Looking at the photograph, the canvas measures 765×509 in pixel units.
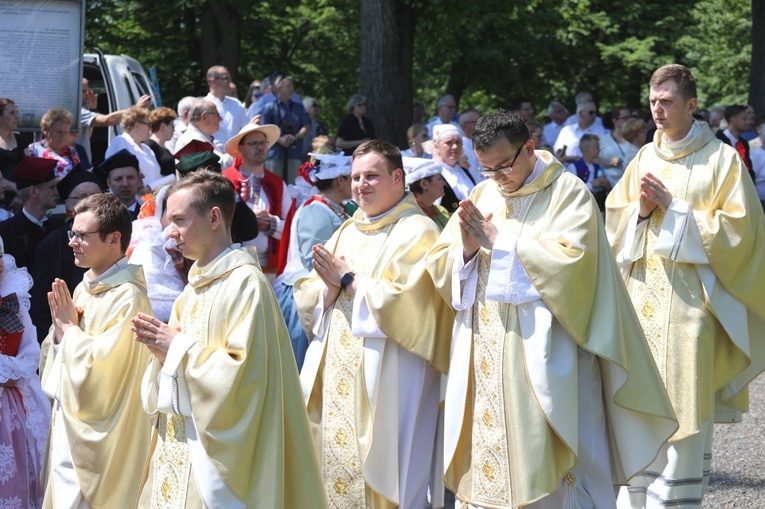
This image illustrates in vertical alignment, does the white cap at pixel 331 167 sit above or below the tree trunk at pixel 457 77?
above

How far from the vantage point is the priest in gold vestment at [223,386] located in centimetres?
451

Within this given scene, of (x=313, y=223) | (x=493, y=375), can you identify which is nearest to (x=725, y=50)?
(x=313, y=223)

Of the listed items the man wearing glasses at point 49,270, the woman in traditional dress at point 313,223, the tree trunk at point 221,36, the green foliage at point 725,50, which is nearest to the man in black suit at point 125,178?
the man wearing glasses at point 49,270

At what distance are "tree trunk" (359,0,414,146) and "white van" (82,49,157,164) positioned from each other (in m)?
2.99

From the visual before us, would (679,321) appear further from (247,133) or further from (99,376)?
(247,133)

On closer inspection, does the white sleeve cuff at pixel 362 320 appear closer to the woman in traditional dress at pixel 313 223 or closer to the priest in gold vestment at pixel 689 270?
the woman in traditional dress at pixel 313 223

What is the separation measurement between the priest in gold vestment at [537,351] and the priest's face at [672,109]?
1170 mm

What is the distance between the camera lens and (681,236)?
6.14m

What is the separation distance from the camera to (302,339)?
7.14 metres

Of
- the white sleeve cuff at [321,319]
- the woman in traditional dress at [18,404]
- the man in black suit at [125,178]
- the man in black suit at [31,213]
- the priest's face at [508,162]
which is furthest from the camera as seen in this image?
the man in black suit at [125,178]

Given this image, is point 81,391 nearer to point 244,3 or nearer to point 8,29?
point 8,29

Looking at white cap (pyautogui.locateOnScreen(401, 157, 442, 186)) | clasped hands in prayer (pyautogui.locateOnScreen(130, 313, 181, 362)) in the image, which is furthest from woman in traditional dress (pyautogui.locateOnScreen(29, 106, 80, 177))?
clasped hands in prayer (pyautogui.locateOnScreen(130, 313, 181, 362))

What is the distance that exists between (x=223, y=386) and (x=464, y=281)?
1.42 meters

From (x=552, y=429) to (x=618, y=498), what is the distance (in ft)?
5.96
